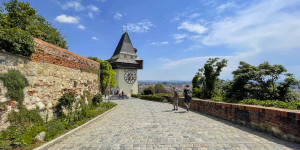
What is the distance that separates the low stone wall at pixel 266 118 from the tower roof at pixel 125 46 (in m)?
29.7

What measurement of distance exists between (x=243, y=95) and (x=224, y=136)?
491 cm

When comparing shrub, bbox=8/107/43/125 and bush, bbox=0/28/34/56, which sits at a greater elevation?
bush, bbox=0/28/34/56

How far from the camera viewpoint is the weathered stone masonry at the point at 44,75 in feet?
14.1

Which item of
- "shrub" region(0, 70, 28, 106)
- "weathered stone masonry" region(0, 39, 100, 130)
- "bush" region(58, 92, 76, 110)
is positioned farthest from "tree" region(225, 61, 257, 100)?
"shrub" region(0, 70, 28, 106)

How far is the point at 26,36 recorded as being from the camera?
189 inches

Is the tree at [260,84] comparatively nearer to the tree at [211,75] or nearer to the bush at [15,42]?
the tree at [211,75]

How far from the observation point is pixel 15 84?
14.6 ft

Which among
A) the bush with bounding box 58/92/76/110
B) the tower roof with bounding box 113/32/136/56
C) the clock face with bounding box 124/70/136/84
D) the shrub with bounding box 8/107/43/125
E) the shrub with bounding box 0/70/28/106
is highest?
the tower roof with bounding box 113/32/136/56

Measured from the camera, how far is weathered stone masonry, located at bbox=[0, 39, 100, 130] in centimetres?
431

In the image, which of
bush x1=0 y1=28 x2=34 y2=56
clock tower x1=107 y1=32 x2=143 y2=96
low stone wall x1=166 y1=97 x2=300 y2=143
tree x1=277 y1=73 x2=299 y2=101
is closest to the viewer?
low stone wall x1=166 y1=97 x2=300 y2=143

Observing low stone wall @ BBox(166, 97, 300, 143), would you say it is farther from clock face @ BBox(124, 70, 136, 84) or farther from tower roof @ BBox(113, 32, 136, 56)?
tower roof @ BBox(113, 32, 136, 56)

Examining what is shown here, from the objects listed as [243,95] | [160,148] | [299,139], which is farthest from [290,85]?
[160,148]

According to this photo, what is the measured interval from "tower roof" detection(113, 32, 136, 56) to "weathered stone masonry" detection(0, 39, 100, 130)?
1037 inches

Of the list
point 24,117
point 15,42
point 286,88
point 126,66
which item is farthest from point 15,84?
point 126,66
